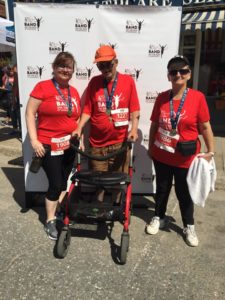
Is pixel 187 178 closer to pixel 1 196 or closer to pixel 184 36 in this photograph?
pixel 1 196

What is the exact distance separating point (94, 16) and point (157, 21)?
0.71 metres

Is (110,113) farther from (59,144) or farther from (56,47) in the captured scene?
(56,47)

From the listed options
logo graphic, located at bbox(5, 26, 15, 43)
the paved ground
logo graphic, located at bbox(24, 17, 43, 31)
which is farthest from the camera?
logo graphic, located at bbox(5, 26, 15, 43)

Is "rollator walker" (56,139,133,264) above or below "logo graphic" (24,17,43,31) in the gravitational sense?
below

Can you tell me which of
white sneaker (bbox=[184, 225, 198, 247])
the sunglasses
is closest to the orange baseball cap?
the sunglasses

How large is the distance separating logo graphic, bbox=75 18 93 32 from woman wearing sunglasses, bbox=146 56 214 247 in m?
1.18

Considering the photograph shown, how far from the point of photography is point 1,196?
177 inches

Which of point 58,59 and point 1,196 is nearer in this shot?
point 58,59

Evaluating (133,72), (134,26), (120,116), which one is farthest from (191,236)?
(134,26)

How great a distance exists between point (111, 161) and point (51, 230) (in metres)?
0.99

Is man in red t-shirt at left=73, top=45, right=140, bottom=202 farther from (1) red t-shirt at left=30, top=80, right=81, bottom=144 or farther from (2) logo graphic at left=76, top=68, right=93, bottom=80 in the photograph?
(2) logo graphic at left=76, top=68, right=93, bottom=80

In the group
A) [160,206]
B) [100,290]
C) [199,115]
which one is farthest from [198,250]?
[199,115]

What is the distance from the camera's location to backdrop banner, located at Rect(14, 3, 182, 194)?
355cm

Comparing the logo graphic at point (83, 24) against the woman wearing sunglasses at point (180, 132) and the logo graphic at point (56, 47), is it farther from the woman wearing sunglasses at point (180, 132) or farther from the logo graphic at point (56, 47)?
the woman wearing sunglasses at point (180, 132)
